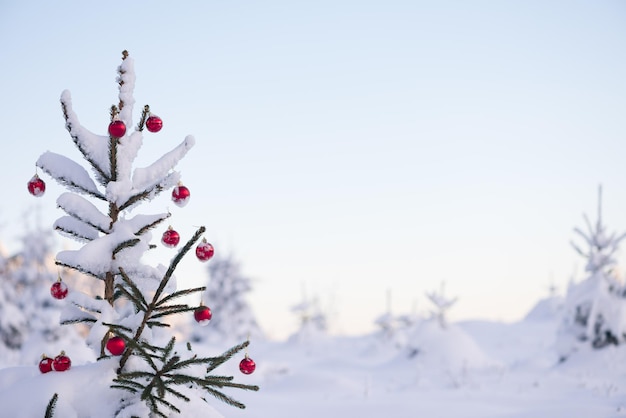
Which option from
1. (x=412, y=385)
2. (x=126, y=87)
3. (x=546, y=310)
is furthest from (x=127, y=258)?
(x=546, y=310)

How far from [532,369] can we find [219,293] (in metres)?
20.2

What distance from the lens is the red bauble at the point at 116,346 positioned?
A: 274 cm

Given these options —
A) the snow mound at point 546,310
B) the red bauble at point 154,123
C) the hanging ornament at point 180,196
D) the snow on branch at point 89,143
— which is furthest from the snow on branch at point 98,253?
the snow mound at point 546,310

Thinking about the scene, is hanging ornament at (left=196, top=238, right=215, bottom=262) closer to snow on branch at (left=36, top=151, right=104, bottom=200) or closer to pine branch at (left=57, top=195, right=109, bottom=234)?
pine branch at (left=57, top=195, right=109, bottom=234)

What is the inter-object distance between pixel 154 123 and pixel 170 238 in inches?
29.5

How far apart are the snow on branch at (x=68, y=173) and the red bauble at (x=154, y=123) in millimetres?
494

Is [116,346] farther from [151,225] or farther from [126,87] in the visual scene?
[126,87]

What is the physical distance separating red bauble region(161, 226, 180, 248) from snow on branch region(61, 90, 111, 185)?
555mm

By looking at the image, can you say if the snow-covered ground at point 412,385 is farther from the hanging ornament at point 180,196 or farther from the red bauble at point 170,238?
the hanging ornament at point 180,196

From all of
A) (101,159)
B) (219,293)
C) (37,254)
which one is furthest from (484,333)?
(101,159)

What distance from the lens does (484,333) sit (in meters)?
30.8

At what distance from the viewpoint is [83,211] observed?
10.1 ft

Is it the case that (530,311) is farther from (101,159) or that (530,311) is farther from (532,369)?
(101,159)

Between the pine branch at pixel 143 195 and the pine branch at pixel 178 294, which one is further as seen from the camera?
the pine branch at pixel 143 195
